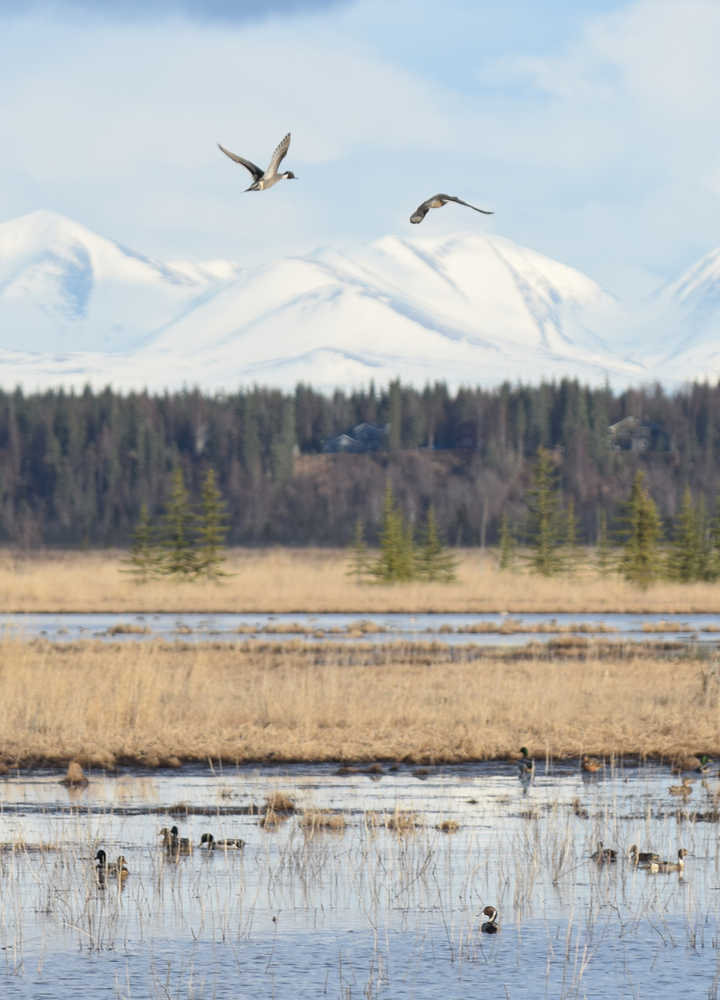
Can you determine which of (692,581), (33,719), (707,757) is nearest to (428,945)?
(707,757)

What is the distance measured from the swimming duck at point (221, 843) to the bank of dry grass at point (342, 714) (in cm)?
542

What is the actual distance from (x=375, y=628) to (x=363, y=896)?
32419 mm

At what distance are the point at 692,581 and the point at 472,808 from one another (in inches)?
2097

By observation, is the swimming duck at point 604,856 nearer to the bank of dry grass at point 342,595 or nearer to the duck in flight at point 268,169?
the duck in flight at point 268,169

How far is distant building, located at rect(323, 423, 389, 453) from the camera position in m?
168

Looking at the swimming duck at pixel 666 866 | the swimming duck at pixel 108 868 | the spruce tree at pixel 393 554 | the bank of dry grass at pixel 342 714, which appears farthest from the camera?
the spruce tree at pixel 393 554

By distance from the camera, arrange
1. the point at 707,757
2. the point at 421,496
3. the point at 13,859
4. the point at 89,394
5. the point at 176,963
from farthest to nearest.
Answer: the point at 89,394, the point at 421,496, the point at 707,757, the point at 13,859, the point at 176,963

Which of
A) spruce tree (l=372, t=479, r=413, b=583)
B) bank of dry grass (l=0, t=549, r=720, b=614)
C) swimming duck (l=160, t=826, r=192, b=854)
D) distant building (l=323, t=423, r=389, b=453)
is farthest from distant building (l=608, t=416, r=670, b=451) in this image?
swimming duck (l=160, t=826, r=192, b=854)

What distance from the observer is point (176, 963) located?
11.2 m

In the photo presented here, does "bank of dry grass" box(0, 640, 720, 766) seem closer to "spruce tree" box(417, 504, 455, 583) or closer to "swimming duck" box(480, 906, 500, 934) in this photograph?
"swimming duck" box(480, 906, 500, 934)

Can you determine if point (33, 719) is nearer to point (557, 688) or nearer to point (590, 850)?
point (557, 688)

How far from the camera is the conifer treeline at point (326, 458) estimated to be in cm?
14362

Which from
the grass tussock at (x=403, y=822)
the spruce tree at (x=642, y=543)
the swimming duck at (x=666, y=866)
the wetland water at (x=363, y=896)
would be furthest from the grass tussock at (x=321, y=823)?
the spruce tree at (x=642, y=543)

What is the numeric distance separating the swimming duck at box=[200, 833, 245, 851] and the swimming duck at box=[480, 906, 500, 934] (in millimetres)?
3214
